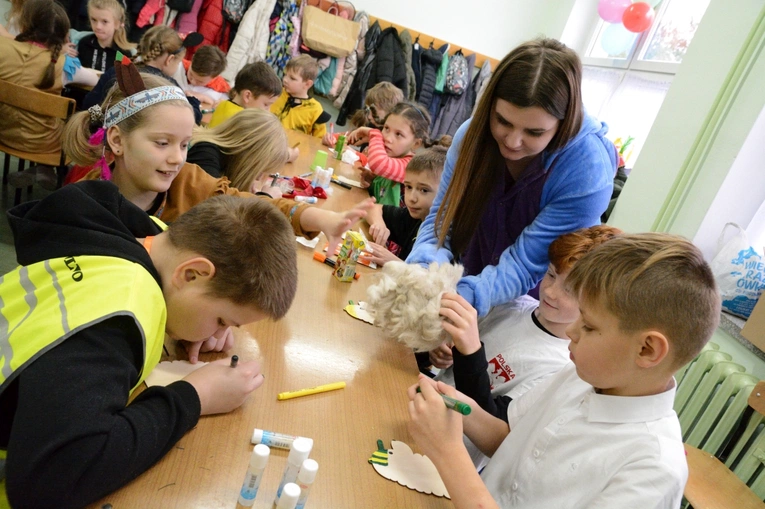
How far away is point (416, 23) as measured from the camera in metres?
6.67

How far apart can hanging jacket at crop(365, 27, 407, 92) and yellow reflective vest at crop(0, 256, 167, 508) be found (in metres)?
5.65

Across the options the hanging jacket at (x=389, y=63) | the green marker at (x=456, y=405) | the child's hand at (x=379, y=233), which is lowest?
the child's hand at (x=379, y=233)

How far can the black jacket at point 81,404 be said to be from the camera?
753 mm

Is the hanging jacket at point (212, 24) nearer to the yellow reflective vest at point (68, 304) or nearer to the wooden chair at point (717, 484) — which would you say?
the yellow reflective vest at point (68, 304)

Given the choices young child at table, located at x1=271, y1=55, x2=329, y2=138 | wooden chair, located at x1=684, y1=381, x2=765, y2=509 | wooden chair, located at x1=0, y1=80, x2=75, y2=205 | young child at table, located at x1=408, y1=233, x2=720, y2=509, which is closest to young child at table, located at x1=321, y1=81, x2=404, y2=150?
young child at table, located at x1=271, y1=55, x2=329, y2=138

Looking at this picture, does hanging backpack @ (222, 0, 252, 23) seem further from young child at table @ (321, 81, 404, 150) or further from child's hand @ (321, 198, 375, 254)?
child's hand @ (321, 198, 375, 254)

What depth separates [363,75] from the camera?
6.41m

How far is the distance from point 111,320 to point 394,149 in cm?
294

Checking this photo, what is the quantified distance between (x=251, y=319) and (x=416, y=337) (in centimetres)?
54

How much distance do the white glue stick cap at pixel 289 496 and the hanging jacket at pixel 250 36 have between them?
5.79 m

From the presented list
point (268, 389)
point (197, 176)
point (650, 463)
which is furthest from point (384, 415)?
point (197, 176)

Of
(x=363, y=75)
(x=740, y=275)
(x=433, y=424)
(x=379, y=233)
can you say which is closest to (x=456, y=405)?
(x=433, y=424)

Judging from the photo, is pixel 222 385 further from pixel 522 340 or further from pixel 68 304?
pixel 522 340

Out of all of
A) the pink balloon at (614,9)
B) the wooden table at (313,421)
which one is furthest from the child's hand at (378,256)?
the pink balloon at (614,9)
